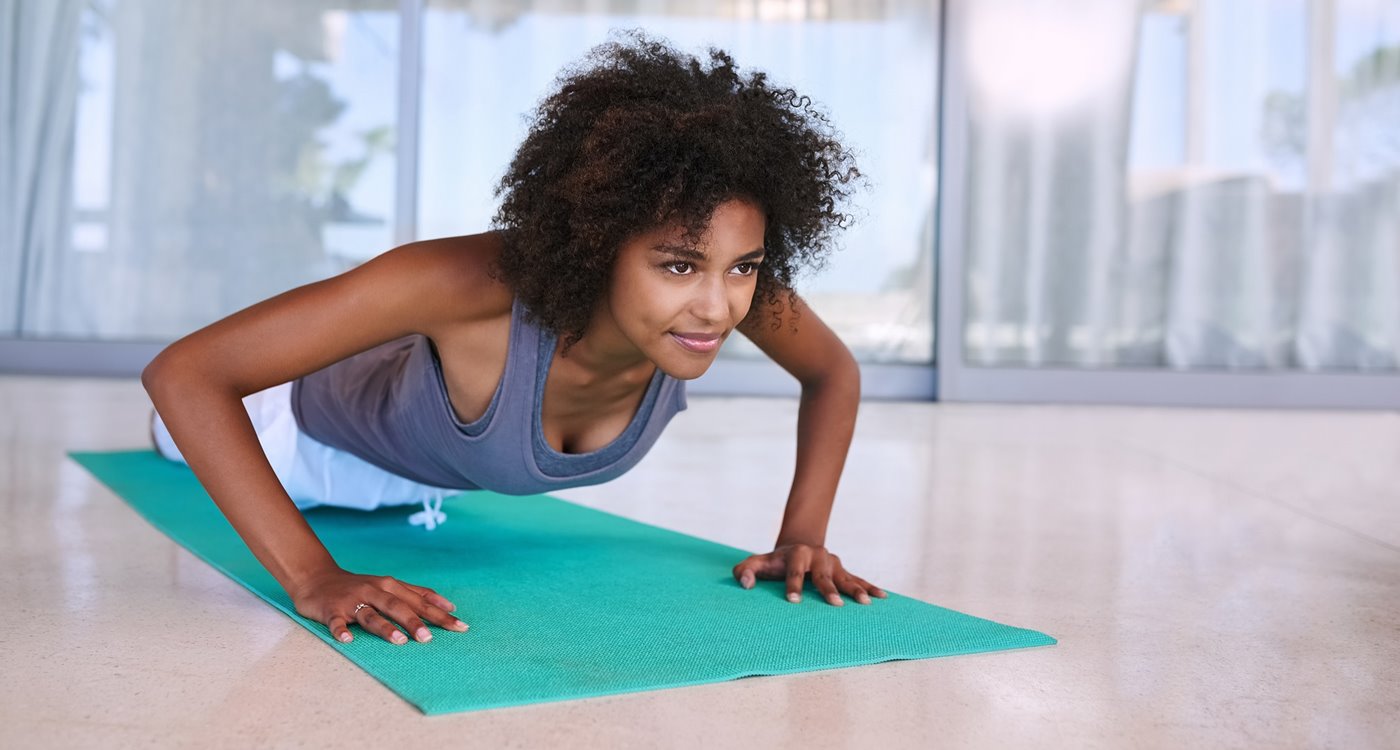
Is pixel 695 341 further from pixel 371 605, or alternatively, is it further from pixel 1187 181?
pixel 1187 181

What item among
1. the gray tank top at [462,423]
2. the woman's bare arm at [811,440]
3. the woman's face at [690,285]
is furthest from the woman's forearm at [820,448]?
the woman's face at [690,285]

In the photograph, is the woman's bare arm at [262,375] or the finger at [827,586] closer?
the woman's bare arm at [262,375]

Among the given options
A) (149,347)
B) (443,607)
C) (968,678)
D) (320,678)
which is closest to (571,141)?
(443,607)

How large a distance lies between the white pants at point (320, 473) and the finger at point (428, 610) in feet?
2.81

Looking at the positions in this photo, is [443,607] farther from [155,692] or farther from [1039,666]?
[1039,666]

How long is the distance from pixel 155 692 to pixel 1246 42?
227 inches

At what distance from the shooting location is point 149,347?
19.0ft

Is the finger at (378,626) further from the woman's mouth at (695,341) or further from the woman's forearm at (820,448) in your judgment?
the woman's forearm at (820,448)

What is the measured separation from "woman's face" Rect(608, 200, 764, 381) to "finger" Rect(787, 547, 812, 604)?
0.38 m

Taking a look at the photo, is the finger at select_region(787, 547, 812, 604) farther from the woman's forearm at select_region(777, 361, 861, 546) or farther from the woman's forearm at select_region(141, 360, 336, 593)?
the woman's forearm at select_region(141, 360, 336, 593)

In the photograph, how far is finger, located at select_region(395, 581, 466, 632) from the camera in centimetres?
157

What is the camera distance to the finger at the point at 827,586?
1790mm

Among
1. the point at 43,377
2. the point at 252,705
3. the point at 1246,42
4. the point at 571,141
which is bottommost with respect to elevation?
the point at 252,705

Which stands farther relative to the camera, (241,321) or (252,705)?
(241,321)
